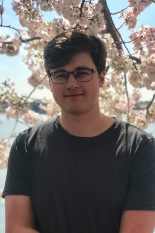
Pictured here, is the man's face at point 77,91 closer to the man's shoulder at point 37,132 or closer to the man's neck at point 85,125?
the man's neck at point 85,125

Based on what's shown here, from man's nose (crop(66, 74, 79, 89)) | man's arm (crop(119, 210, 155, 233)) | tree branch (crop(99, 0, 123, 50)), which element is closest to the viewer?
man's arm (crop(119, 210, 155, 233))

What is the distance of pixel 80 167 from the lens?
0.80m

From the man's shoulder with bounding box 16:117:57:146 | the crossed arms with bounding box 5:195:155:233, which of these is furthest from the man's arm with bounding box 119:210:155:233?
the man's shoulder with bounding box 16:117:57:146

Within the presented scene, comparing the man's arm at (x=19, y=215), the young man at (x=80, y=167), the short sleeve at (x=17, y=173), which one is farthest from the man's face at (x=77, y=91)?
the man's arm at (x=19, y=215)

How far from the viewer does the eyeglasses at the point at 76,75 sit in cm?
80

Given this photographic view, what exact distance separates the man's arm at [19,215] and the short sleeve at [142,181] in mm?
363

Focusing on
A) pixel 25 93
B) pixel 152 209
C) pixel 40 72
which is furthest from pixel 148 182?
pixel 40 72

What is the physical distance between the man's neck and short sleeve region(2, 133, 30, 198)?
22 centimetres

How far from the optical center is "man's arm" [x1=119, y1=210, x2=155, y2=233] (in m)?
0.66

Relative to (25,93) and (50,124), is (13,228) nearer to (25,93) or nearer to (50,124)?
(50,124)

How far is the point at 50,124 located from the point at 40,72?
1.99 m

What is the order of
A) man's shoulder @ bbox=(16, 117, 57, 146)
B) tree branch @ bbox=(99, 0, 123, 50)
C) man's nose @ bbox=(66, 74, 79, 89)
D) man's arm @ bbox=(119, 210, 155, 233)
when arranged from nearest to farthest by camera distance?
1. man's arm @ bbox=(119, 210, 155, 233)
2. man's nose @ bbox=(66, 74, 79, 89)
3. man's shoulder @ bbox=(16, 117, 57, 146)
4. tree branch @ bbox=(99, 0, 123, 50)

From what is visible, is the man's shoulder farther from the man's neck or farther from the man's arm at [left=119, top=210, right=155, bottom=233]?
the man's arm at [left=119, top=210, right=155, bottom=233]

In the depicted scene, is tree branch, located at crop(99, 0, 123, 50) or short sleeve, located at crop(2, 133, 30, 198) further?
tree branch, located at crop(99, 0, 123, 50)
